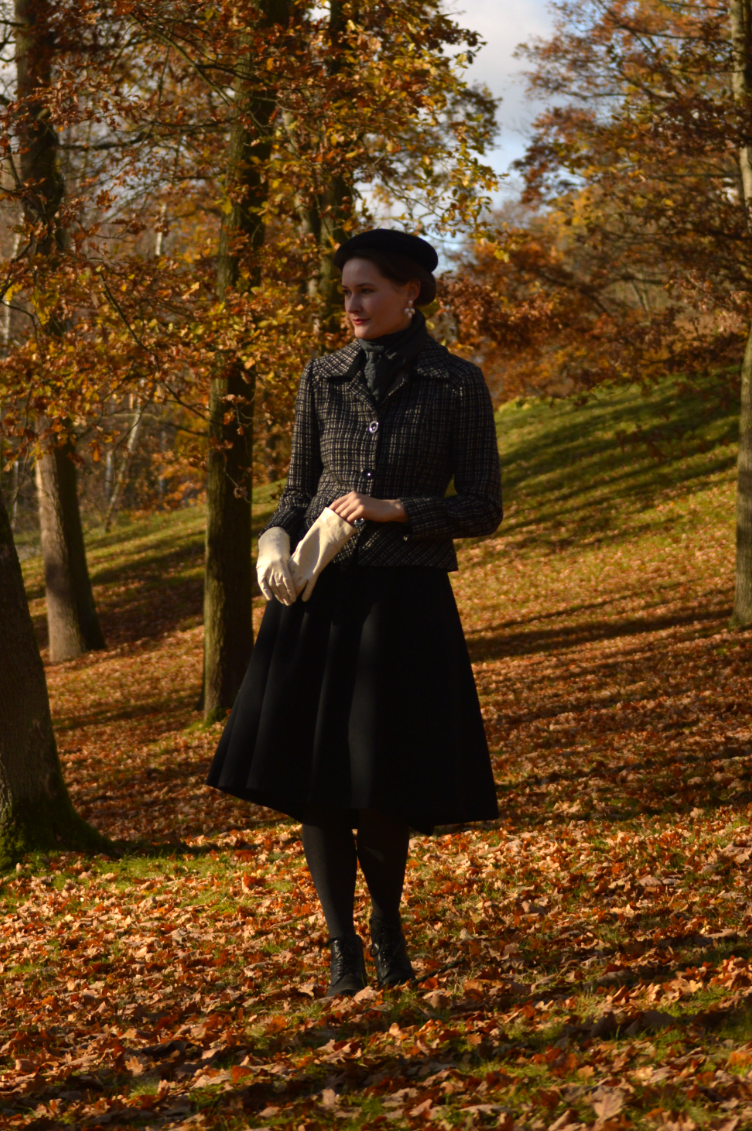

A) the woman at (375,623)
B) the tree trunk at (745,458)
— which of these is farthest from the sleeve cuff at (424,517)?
the tree trunk at (745,458)

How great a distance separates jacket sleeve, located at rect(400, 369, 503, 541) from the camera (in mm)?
3504

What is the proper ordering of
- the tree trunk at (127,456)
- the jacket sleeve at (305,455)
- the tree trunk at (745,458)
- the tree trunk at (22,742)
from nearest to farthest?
1. the jacket sleeve at (305,455)
2. the tree trunk at (22,742)
3. the tree trunk at (127,456)
4. the tree trunk at (745,458)

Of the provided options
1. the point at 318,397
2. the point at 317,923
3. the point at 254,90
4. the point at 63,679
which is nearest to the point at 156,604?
the point at 63,679

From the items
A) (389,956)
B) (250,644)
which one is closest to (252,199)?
(250,644)

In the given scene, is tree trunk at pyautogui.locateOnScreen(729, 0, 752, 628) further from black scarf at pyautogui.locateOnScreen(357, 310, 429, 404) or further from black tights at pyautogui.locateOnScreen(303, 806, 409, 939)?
black tights at pyautogui.locateOnScreen(303, 806, 409, 939)

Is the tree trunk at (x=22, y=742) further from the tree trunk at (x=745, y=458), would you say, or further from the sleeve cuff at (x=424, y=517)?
the tree trunk at (x=745, y=458)

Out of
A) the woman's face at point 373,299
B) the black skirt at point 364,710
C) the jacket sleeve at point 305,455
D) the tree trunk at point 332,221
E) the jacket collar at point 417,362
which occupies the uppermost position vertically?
the tree trunk at point 332,221

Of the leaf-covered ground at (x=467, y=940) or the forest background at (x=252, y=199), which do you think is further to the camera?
the forest background at (x=252, y=199)

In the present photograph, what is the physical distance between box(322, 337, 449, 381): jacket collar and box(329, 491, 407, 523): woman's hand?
1.61 ft

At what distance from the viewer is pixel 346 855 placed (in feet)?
11.8

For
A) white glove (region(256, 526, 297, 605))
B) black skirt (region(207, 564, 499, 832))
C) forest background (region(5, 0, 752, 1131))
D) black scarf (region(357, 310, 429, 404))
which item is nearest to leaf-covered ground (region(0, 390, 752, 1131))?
forest background (region(5, 0, 752, 1131))

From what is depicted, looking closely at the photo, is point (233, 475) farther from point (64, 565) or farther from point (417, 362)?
point (417, 362)

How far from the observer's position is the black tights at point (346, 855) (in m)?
3.56

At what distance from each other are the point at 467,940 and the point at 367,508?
2.16 meters
